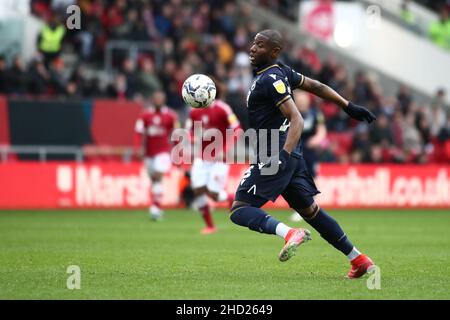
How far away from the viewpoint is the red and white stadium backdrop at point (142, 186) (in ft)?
74.3

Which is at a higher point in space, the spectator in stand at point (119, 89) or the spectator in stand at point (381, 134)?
the spectator in stand at point (119, 89)

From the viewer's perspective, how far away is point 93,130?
2406cm

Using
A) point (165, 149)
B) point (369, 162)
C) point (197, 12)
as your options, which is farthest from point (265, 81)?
point (197, 12)

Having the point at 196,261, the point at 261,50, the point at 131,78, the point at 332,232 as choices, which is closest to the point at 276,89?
the point at 261,50

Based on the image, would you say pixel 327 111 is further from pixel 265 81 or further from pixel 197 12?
pixel 265 81

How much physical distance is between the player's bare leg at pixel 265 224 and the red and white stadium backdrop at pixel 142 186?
1306 centimetres

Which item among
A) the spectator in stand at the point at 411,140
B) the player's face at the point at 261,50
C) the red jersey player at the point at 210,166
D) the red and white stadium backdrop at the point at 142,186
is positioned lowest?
the red and white stadium backdrop at the point at 142,186

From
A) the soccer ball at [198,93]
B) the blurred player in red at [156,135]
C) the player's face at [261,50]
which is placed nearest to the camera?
the player's face at [261,50]

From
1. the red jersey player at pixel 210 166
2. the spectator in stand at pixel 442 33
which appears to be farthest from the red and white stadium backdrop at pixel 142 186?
the spectator in stand at pixel 442 33

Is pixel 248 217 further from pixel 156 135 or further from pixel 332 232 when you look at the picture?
pixel 156 135

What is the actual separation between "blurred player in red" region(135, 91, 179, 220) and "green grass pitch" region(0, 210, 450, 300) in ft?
5.28

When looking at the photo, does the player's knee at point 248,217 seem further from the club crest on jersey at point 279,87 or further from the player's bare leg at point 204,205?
the player's bare leg at point 204,205

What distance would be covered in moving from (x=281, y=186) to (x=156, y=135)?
38.1 ft
